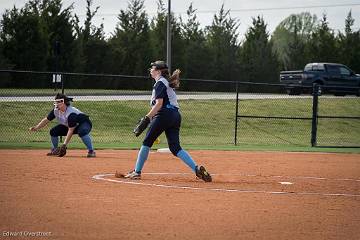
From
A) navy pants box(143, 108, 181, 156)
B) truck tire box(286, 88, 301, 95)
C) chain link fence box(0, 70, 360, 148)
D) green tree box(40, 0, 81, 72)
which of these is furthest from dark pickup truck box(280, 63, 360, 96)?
navy pants box(143, 108, 181, 156)

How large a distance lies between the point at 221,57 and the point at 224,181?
117 feet

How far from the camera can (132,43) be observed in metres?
44.8

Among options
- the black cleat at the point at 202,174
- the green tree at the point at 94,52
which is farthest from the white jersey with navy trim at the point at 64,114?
the green tree at the point at 94,52

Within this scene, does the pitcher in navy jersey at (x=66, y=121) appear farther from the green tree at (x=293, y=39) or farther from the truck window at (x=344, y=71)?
the green tree at (x=293, y=39)

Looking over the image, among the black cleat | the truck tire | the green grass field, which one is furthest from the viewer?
the truck tire

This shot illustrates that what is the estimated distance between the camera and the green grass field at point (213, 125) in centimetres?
2350

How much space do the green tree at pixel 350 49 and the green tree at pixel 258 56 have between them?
17.1 ft

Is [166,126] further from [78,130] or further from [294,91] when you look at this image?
[294,91]

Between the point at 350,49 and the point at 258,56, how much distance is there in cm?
723

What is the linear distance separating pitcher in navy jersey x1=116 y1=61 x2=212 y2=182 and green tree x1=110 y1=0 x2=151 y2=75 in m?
32.4

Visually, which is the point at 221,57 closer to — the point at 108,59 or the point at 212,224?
the point at 108,59

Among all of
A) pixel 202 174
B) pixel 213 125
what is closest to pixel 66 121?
pixel 202 174

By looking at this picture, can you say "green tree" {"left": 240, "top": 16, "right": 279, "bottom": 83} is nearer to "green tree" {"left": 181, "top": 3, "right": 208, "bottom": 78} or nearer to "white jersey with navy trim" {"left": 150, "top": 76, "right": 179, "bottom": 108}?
"green tree" {"left": 181, "top": 3, "right": 208, "bottom": 78}

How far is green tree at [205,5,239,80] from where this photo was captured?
4634cm
